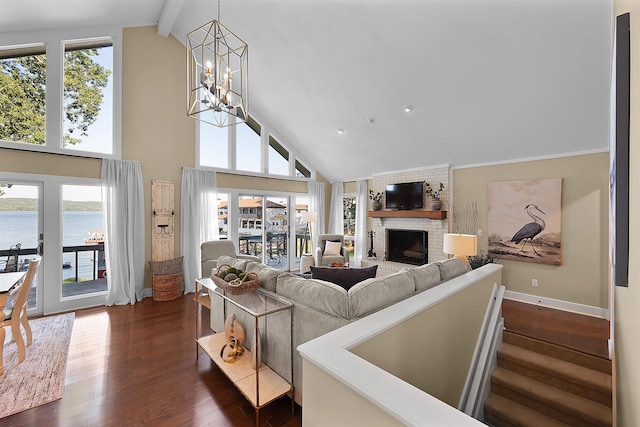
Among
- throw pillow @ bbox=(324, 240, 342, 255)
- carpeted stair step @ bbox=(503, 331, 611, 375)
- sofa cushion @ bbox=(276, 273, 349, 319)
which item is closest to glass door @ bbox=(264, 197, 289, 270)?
throw pillow @ bbox=(324, 240, 342, 255)

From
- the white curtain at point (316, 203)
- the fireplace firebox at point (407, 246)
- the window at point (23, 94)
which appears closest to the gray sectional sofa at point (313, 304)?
the fireplace firebox at point (407, 246)

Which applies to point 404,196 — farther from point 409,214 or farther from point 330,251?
point 330,251

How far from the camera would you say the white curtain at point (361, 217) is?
695cm

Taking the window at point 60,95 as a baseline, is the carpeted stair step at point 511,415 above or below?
below

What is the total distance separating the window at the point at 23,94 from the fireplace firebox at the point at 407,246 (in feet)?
20.5

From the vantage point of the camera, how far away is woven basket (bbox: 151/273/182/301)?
4.50 m

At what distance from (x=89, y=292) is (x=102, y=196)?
149 centimetres

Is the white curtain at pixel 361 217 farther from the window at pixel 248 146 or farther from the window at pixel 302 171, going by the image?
the window at pixel 248 146

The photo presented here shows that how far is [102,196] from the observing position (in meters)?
4.30

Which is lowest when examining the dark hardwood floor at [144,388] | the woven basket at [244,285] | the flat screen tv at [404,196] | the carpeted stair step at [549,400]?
the carpeted stair step at [549,400]

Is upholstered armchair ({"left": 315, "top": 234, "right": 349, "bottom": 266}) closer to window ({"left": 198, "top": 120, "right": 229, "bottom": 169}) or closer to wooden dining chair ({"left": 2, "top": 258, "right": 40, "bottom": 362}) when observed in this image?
window ({"left": 198, "top": 120, "right": 229, "bottom": 169})

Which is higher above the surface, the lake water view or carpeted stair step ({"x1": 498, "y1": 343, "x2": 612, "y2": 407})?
the lake water view

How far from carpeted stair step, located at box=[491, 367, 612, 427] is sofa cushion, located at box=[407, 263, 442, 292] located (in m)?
1.38

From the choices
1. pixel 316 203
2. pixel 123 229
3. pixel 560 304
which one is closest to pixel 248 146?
pixel 316 203
